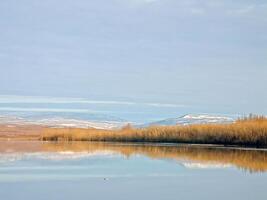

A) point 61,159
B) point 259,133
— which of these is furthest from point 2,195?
point 259,133

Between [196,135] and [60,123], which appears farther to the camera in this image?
[60,123]

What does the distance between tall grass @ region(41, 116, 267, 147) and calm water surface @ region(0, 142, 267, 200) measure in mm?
8647

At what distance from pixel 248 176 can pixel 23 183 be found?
496 centimetres

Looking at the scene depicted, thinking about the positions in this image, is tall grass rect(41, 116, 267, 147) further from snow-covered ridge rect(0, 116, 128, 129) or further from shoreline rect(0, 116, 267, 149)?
snow-covered ridge rect(0, 116, 128, 129)

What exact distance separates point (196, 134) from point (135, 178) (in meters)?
20.3

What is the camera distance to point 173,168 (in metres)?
15.9

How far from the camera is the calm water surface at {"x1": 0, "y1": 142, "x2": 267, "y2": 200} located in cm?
1047

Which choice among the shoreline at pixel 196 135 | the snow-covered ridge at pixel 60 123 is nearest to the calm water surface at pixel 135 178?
the shoreline at pixel 196 135

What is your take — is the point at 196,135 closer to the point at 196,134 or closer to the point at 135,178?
the point at 196,134

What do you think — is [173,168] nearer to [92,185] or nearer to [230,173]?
[230,173]

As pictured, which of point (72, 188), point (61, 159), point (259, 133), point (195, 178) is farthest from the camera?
point (259, 133)

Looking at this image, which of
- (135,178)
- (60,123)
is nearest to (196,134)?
(135,178)

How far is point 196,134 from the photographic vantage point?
3322cm

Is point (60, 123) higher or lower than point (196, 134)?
higher
